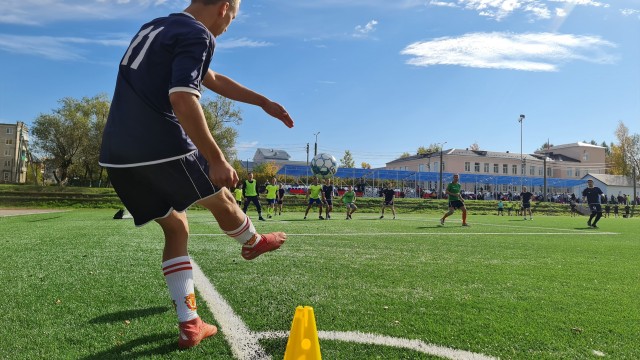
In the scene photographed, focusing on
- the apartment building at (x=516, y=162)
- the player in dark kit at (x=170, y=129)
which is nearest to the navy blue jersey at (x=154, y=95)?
the player in dark kit at (x=170, y=129)

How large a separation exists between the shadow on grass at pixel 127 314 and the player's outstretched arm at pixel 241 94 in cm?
166

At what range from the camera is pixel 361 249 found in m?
7.48

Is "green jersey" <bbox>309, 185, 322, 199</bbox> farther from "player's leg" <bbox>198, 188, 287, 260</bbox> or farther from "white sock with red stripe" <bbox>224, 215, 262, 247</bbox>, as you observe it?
"white sock with red stripe" <bbox>224, 215, 262, 247</bbox>

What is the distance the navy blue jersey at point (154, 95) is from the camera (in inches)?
89.5

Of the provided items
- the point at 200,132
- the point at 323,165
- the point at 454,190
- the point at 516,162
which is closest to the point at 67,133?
the point at 323,165

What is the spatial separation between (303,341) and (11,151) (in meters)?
104

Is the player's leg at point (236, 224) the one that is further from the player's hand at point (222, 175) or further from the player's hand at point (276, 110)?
the player's hand at point (276, 110)

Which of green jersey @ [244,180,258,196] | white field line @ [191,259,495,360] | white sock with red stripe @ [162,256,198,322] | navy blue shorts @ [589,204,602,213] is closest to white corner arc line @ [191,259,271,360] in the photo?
white field line @ [191,259,495,360]

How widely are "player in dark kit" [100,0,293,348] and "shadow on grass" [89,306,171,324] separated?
0.67 m

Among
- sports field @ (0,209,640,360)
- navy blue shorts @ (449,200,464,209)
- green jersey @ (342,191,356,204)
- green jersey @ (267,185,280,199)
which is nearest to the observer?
sports field @ (0,209,640,360)

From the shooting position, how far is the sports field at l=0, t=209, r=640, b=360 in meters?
2.49

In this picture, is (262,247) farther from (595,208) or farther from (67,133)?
(67,133)

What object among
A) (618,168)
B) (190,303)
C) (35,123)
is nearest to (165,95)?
(190,303)

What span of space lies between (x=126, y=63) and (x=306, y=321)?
1674 millimetres
